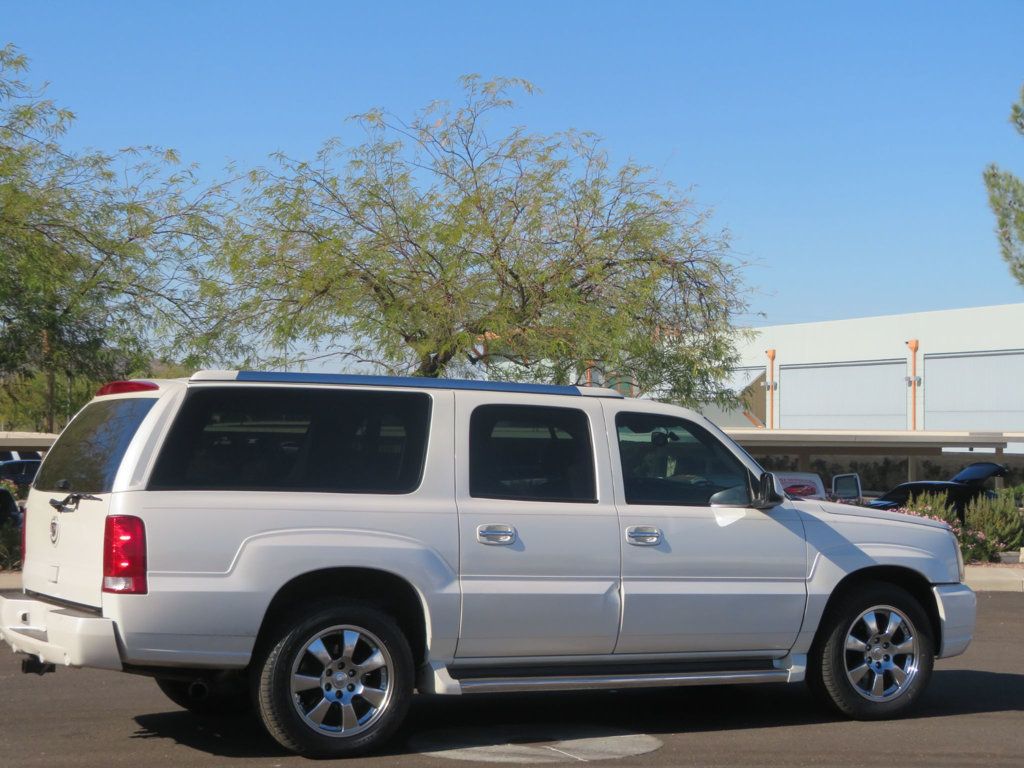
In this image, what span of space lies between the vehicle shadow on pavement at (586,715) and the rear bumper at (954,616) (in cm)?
47

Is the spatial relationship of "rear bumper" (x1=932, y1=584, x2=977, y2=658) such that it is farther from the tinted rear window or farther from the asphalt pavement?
the tinted rear window

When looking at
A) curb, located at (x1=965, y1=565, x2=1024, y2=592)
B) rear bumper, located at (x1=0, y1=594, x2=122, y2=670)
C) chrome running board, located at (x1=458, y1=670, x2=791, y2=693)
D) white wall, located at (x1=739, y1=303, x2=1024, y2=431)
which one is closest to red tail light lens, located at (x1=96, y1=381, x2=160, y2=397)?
rear bumper, located at (x1=0, y1=594, x2=122, y2=670)

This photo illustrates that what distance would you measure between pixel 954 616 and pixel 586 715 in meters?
2.37

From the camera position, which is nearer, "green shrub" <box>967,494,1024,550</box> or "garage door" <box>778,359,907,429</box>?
"green shrub" <box>967,494,1024,550</box>

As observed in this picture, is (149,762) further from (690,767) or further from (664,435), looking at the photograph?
(664,435)

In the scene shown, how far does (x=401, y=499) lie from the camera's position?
22.5ft

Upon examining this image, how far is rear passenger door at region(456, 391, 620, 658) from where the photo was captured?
6918 mm

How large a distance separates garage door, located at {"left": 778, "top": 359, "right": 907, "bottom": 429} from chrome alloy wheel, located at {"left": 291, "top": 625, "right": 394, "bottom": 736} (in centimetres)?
5527

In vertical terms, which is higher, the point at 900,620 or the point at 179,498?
the point at 179,498

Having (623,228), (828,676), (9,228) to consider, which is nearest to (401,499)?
(828,676)

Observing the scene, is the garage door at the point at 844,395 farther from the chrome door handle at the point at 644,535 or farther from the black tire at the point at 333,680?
the black tire at the point at 333,680

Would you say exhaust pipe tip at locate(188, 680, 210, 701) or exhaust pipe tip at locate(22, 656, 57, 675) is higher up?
exhaust pipe tip at locate(22, 656, 57, 675)

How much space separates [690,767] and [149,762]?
9.10 feet

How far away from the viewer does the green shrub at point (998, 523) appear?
20.4 m
